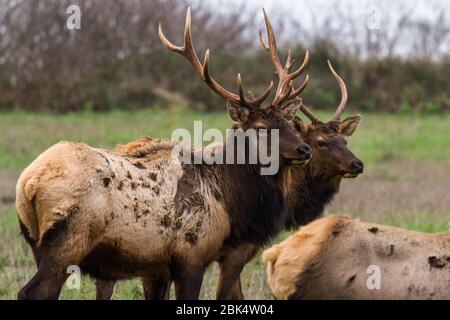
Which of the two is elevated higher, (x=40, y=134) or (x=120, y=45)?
(x=120, y=45)

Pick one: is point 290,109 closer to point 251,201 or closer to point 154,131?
point 251,201

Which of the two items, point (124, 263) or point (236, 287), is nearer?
point (124, 263)

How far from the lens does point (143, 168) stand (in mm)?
7422

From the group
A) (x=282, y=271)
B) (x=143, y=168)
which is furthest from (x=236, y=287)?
(x=143, y=168)

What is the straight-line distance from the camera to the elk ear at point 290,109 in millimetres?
8266

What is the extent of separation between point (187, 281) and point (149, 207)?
641 millimetres

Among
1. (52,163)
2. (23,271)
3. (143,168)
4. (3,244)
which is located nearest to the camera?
(52,163)

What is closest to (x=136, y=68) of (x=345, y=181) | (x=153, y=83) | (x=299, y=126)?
(x=153, y=83)

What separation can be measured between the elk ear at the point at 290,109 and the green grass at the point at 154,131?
9472 mm

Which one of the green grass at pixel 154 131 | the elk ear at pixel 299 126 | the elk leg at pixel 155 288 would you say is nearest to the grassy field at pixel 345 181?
the green grass at pixel 154 131

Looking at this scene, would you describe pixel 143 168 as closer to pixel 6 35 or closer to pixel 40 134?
pixel 40 134

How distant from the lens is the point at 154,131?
21.5 meters

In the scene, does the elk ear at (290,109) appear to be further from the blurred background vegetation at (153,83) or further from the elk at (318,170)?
the blurred background vegetation at (153,83)
